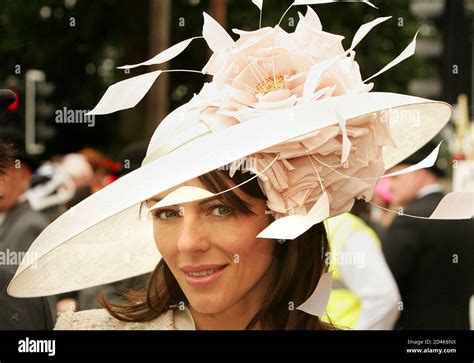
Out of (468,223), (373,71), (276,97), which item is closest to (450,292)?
(468,223)

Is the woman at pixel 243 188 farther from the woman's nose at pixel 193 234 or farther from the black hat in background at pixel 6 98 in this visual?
the black hat in background at pixel 6 98

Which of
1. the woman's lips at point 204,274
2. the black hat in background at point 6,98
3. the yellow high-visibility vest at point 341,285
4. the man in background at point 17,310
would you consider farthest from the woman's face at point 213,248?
the black hat in background at point 6,98

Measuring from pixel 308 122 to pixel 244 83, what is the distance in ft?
0.61

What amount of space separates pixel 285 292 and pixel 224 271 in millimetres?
165

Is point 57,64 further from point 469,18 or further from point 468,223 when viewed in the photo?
point 468,223

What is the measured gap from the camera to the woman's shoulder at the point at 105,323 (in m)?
2.41

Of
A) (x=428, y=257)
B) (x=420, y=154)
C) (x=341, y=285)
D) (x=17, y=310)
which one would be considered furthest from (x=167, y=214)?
(x=428, y=257)

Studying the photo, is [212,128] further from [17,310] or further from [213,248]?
[17,310]

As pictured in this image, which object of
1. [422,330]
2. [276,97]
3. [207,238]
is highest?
[276,97]

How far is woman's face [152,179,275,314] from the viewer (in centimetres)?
232

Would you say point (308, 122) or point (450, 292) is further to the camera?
point (450, 292)

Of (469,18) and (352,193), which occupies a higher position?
(469,18)

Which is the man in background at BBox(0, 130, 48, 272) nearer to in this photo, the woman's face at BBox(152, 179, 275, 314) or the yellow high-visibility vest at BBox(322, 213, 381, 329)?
the woman's face at BBox(152, 179, 275, 314)

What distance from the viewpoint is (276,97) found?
90.2 inches
